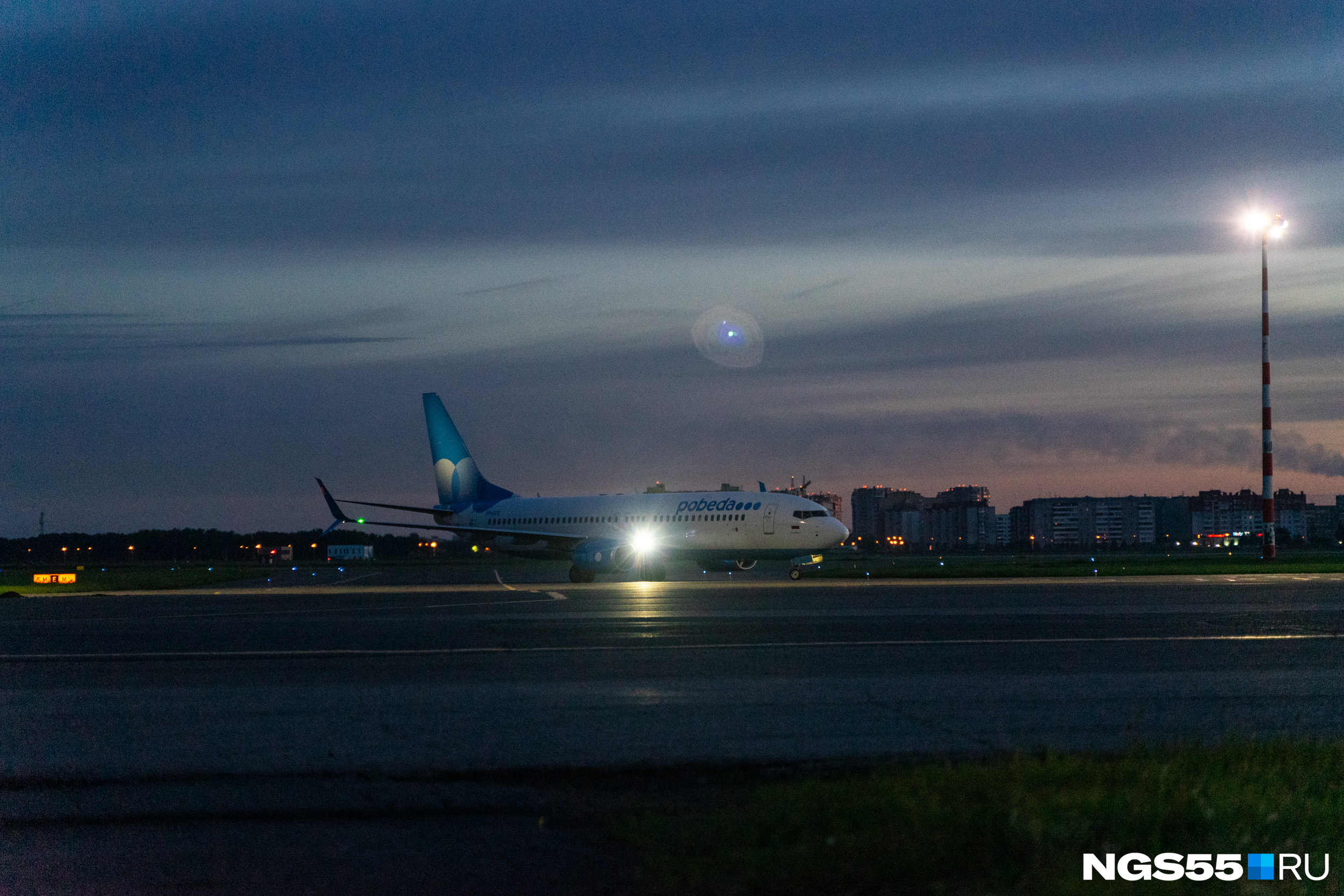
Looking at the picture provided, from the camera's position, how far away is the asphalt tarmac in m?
6.22

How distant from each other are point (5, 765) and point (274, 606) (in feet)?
66.8

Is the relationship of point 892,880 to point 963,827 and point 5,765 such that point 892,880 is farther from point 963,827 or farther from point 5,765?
point 5,765

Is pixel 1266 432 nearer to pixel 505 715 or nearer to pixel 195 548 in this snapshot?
pixel 505 715

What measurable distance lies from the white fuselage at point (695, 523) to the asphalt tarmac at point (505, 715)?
68.4 feet

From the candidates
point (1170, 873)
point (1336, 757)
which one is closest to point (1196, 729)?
point (1336, 757)

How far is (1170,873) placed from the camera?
17.9 feet

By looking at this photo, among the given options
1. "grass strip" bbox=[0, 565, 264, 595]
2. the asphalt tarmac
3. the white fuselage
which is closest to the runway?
the asphalt tarmac

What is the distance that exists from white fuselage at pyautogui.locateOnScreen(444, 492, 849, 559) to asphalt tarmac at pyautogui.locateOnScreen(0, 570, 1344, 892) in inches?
821

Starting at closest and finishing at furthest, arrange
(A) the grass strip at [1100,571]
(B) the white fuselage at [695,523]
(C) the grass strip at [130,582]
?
(A) the grass strip at [1100,571] < (C) the grass strip at [130,582] < (B) the white fuselage at [695,523]

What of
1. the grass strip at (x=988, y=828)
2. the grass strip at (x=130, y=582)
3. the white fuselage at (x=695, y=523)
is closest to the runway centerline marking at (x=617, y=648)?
the grass strip at (x=988, y=828)

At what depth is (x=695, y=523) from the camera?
46125mm

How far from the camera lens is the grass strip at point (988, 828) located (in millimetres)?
5219

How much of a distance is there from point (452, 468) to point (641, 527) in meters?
15.5

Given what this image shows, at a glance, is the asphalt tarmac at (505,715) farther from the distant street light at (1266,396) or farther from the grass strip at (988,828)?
the distant street light at (1266,396)
